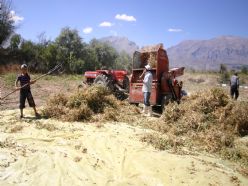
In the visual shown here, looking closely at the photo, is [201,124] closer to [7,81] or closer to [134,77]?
[134,77]

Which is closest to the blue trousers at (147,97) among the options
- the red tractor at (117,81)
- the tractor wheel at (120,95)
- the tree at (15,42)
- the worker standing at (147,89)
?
the worker standing at (147,89)

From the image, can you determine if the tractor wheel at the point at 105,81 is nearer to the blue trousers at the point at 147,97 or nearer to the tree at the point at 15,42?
the blue trousers at the point at 147,97

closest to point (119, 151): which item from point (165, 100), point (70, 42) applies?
point (165, 100)

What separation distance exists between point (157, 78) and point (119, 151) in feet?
17.6

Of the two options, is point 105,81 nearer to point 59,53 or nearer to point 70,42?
point 59,53

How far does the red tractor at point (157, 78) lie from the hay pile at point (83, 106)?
150cm

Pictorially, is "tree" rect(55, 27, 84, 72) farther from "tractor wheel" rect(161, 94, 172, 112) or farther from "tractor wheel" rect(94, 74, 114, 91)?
"tractor wheel" rect(161, 94, 172, 112)

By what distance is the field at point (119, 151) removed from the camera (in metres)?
6.03

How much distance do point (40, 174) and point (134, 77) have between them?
7715 millimetres

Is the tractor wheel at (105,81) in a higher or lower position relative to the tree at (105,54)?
lower

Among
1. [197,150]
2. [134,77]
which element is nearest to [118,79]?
[134,77]

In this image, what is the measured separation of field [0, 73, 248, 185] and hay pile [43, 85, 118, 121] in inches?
4.1

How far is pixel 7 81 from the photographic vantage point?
773 inches

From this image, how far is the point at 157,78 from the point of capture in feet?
40.2
